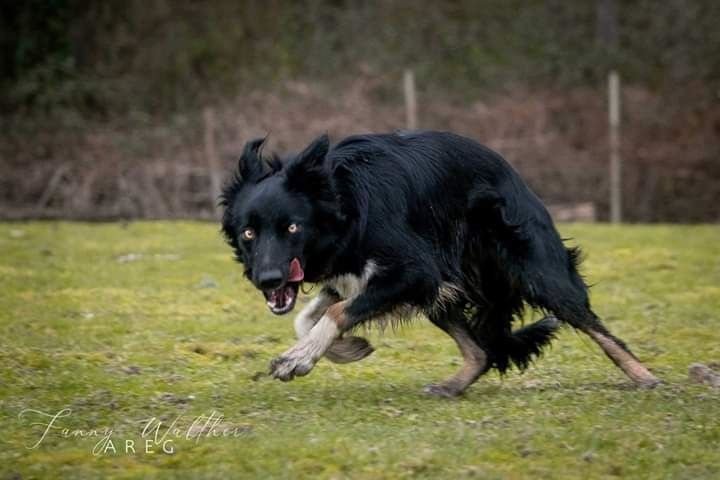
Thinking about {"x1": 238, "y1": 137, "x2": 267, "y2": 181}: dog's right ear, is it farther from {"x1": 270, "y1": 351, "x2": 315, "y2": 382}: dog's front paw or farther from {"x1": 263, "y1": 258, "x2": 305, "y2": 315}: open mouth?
{"x1": 270, "y1": 351, "x2": 315, "y2": 382}: dog's front paw

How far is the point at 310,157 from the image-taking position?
22.7 ft

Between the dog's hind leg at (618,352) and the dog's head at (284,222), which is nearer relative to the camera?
the dog's head at (284,222)

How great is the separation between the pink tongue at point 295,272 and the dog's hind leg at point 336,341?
16.3 inches

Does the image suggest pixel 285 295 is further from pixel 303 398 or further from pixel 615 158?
pixel 615 158

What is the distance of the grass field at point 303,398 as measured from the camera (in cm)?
559

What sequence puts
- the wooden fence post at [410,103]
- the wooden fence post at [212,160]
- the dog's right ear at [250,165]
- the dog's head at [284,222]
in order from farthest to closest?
the wooden fence post at [410,103]
the wooden fence post at [212,160]
the dog's right ear at [250,165]
the dog's head at [284,222]

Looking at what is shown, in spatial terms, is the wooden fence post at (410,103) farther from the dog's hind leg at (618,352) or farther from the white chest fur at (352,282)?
the white chest fur at (352,282)

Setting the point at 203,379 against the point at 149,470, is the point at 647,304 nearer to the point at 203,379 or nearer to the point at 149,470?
the point at 203,379

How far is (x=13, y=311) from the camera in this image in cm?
1096

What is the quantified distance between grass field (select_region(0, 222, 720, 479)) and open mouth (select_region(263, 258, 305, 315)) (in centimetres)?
57

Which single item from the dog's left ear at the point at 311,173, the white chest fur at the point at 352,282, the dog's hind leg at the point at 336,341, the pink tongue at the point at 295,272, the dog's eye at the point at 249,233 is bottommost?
the dog's hind leg at the point at 336,341

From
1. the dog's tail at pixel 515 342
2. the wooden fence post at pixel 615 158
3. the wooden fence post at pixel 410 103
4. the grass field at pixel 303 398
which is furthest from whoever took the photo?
the wooden fence post at pixel 410 103

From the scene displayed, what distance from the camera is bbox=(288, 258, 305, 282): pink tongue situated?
266 inches

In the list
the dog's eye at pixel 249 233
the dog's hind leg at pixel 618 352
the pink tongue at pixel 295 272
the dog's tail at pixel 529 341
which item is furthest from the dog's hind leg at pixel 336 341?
the dog's hind leg at pixel 618 352
